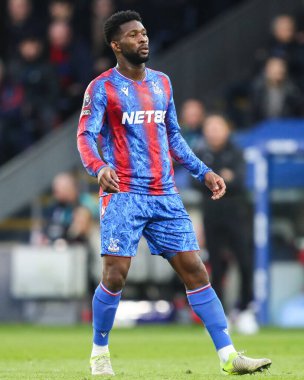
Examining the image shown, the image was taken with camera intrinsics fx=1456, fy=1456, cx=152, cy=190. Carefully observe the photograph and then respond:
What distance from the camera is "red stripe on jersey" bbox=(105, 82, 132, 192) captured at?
895 cm

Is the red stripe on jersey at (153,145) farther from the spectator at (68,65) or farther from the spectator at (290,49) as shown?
the spectator at (68,65)

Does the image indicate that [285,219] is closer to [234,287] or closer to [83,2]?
[234,287]

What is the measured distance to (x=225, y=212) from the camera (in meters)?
15.0

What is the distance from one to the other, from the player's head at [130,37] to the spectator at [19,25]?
37.2 feet

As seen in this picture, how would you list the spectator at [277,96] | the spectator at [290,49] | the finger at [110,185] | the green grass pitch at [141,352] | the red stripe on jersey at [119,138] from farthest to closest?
the spectator at [290,49] → the spectator at [277,96] → the green grass pitch at [141,352] → the red stripe on jersey at [119,138] → the finger at [110,185]

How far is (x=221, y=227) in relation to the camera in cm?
1495

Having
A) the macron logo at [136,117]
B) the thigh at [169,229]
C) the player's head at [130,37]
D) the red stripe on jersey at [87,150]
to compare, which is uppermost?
the player's head at [130,37]

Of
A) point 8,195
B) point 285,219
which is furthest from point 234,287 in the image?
point 8,195

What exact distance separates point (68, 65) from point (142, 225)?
1094 cm

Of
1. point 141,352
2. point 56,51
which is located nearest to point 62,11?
point 56,51

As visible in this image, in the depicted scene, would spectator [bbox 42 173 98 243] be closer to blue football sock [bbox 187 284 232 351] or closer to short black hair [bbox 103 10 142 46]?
short black hair [bbox 103 10 142 46]

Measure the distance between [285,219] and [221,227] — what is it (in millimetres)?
2471

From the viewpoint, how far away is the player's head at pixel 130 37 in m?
8.96

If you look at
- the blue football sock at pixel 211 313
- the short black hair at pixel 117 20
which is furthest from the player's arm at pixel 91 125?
the blue football sock at pixel 211 313
